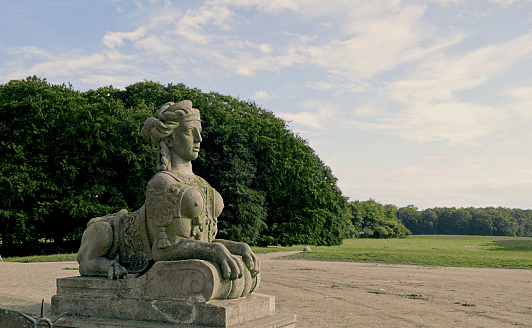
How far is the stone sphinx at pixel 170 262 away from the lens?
16.6ft

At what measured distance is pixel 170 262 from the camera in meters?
5.23

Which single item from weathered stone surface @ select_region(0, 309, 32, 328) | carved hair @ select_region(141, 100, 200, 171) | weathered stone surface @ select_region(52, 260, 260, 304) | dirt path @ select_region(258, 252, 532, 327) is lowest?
dirt path @ select_region(258, 252, 532, 327)

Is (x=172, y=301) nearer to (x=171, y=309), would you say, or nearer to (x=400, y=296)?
(x=171, y=309)

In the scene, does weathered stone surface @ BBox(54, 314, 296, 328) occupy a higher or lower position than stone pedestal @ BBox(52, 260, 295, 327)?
lower

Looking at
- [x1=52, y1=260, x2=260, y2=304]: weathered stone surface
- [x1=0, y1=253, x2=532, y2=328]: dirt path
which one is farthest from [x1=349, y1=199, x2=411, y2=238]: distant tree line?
[x1=52, y1=260, x2=260, y2=304]: weathered stone surface

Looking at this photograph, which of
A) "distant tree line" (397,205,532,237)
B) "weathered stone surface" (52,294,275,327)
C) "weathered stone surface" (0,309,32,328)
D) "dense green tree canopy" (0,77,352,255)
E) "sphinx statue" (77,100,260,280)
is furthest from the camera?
"distant tree line" (397,205,532,237)

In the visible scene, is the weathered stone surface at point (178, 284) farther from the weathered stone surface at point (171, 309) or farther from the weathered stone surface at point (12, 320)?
the weathered stone surface at point (12, 320)

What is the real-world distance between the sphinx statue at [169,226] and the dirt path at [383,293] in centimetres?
174

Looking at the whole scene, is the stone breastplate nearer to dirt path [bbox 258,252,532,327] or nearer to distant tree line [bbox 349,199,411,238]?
dirt path [bbox 258,252,532,327]

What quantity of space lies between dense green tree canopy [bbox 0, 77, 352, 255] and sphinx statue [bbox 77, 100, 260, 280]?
58.3 feet

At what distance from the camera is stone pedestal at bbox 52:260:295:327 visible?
4965mm

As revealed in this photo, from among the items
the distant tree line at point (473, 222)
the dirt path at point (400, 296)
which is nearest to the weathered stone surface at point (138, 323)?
the dirt path at point (400, 296)

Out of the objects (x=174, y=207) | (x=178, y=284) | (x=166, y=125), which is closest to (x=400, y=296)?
(x=178, y=284)

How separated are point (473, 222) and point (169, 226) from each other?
212 feet
